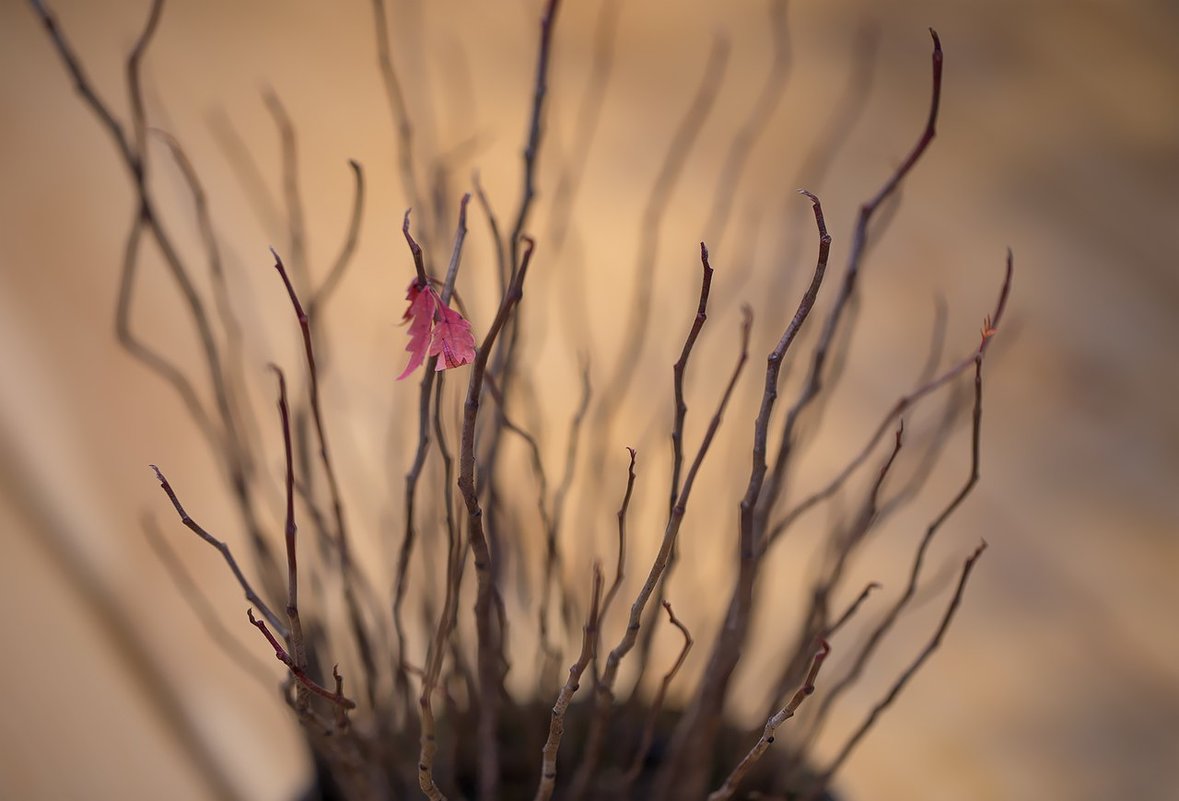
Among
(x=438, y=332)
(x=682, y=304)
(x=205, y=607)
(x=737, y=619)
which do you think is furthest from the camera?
(x=682, y=304)

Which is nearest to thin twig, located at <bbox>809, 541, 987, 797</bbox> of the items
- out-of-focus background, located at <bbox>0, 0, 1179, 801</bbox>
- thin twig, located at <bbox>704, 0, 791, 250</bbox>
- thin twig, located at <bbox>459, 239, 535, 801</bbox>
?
thin twig, located at <bbox>459, 239, 535, 801</bbox>

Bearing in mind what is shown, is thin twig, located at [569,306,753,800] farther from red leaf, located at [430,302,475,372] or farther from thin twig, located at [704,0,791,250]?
thin twig, located at [704,0,791,250]

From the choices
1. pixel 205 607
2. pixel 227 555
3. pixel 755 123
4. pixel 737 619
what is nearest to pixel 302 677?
pixel 227 555

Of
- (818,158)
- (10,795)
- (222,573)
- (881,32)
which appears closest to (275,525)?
(222,573)

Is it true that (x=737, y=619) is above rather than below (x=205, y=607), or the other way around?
below

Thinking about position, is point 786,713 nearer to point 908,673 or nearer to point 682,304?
point 908,673

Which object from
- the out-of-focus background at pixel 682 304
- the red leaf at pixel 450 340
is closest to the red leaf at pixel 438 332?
the red leaf at pixel 450 340
